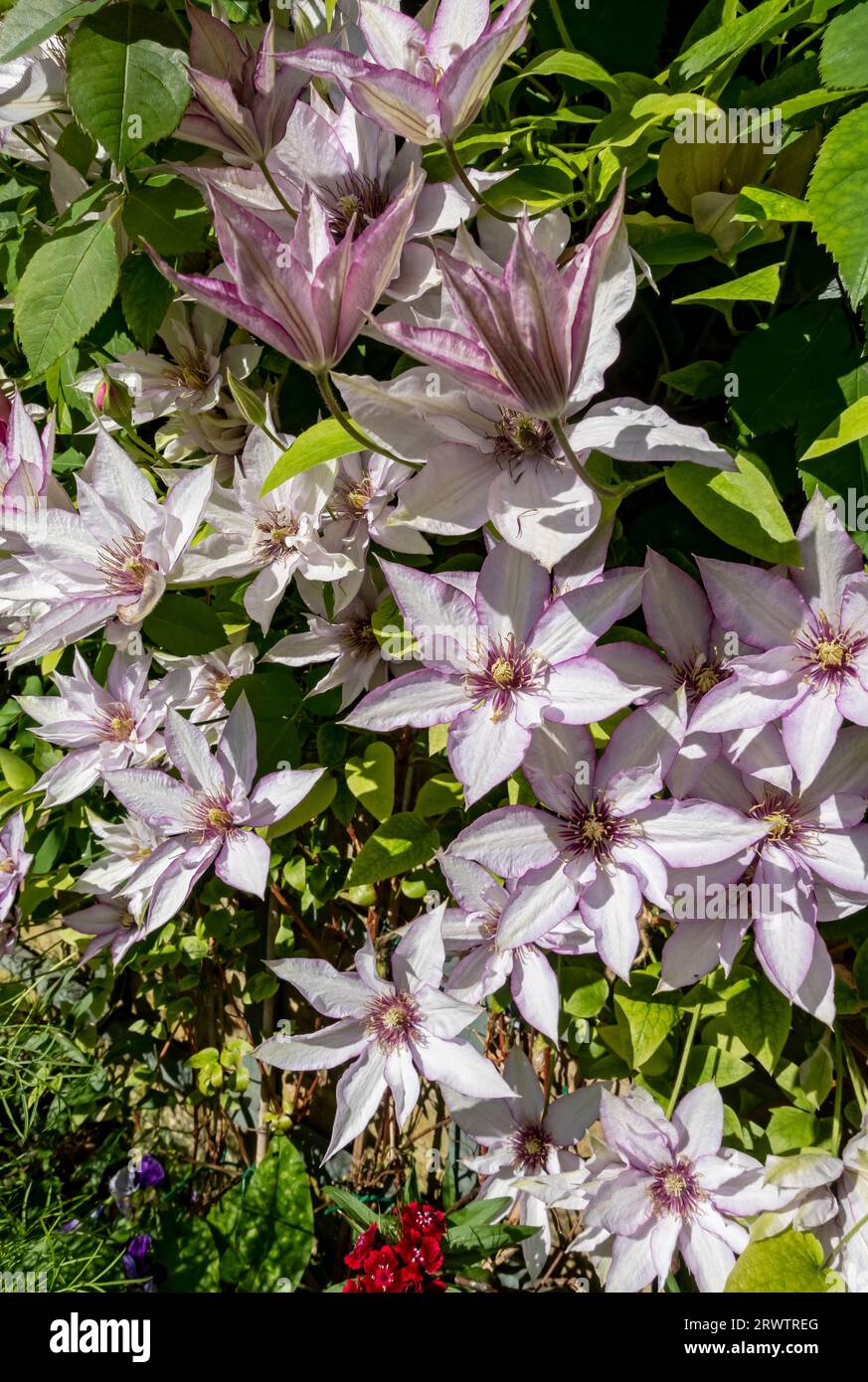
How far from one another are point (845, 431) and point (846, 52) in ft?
0.66

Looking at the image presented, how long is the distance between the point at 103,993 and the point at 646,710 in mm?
1104

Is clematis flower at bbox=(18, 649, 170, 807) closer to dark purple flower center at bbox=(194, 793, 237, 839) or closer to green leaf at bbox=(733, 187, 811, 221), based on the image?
dark purple flower center at bbox=(194, 793, 237, 839)

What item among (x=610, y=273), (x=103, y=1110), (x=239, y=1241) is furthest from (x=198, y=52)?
(x=103, y=1110)

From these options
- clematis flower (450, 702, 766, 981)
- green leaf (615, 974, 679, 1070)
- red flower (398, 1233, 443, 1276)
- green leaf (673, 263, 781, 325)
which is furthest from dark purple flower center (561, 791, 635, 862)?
red flower (398, 1233, 443, 1276)

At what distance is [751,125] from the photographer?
55 centimetres

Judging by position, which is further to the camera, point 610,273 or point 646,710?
point 646,710

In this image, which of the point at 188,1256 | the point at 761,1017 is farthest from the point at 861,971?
the point at 188,1256

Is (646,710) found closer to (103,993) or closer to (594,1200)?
(594,1200)

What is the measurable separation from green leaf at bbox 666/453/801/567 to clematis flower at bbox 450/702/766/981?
4.4 inches

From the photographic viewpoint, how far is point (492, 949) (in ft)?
2.50

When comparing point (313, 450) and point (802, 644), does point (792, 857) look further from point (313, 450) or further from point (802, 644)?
point (313, 450)

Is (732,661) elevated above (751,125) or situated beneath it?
situated beneath

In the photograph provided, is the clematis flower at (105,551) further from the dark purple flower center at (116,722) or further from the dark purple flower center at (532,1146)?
the dark purple flower center at (532,1146)

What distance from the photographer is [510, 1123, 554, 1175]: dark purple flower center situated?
0.89 metres
